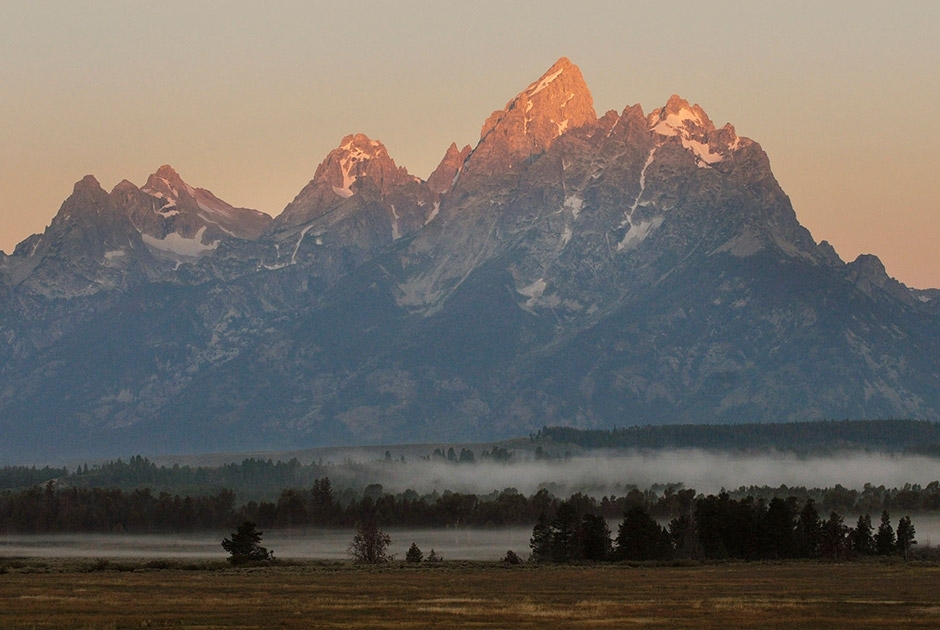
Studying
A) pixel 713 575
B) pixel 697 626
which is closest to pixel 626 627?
pixel 697 626

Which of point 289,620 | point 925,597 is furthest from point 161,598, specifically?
point 925,597

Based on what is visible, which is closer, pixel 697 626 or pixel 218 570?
pixel 697 626

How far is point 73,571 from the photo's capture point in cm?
19500

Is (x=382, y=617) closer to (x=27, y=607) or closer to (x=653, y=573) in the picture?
(x=27, y=607)

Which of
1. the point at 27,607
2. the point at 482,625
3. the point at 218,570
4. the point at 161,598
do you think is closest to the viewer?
the point at 482,625

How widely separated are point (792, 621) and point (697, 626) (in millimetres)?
8126

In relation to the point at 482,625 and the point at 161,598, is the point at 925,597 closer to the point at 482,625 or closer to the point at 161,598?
the point at 482,625

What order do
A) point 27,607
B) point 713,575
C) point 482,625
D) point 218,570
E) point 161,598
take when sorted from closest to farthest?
point 482,625, point 27,607, point 161,598, point 713,575, point 218,570

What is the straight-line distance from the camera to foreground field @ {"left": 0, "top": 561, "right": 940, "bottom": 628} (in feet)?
400

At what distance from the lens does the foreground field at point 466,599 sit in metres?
122

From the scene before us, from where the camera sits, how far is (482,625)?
11862 centimetres

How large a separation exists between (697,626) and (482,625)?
14930mm

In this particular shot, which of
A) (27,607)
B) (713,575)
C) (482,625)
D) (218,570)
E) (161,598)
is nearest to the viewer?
(482,625)

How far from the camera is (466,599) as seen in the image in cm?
14262
